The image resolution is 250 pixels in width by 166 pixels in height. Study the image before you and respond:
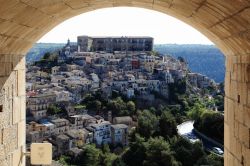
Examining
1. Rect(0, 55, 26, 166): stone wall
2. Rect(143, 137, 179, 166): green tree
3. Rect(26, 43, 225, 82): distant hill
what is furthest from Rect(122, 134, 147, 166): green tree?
Rect(26, 43, 225, 82): distant hill

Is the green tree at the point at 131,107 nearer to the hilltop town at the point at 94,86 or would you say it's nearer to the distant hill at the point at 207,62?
the hilltop town at the point at 94,86

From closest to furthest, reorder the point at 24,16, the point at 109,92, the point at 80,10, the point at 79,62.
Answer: the point at 24,16
the point at 80,10
the point at 109,92
the point at 79,62

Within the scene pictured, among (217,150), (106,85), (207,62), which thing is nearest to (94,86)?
(106,85)

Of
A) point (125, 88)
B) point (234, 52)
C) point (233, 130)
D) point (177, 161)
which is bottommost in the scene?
point (177, 161)

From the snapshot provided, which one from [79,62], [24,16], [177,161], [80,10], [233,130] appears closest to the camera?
[24,16]

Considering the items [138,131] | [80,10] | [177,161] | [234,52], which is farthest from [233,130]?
[138,131]

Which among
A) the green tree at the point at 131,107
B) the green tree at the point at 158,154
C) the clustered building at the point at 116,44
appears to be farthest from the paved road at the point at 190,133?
the clustered building at the point at 116,44

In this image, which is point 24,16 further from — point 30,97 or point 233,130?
point 30,97
